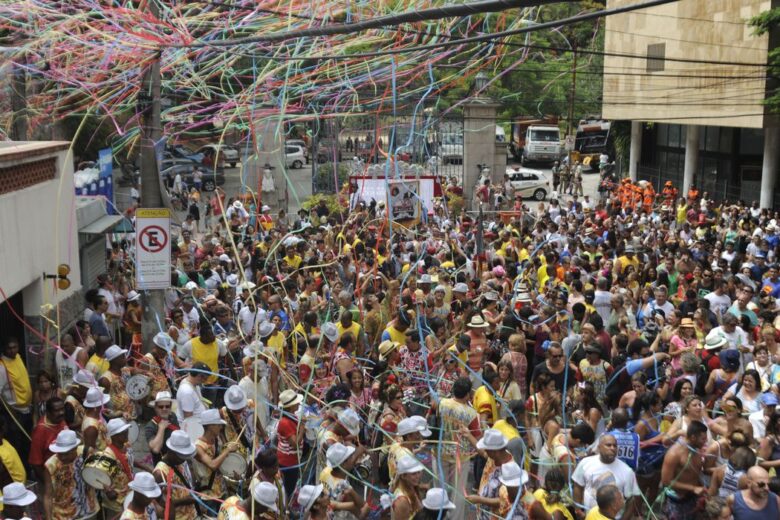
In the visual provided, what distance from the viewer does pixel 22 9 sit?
11250 millimetres

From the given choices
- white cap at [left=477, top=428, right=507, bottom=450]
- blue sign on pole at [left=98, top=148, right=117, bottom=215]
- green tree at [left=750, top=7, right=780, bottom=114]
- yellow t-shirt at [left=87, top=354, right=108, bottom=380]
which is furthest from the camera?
green tree at [left=750, top=7, right=780, bottom=114]

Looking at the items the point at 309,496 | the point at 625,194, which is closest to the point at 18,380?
the point at 309,496

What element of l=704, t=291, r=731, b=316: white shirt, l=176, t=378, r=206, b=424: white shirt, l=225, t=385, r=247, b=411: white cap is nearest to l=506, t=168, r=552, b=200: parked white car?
l=704, t=291, r=731, b=316: white shirt

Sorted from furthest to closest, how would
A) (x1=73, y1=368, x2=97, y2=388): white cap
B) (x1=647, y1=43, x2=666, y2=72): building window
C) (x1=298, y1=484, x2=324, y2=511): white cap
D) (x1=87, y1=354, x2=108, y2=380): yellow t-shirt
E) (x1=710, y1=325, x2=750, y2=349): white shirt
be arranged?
(x1=647, y1=43, x2=666, y2=72): building window → (x1=710, y1=325, x2=750, y2=349): white shirt → (x1=87, y1=354, x2=108, y2=380): yellow t-shirt → (x1=73, y1=368, x2=97, y2=388): white cap → (x1=298, y1=484, x2=324, y2=511): white cap

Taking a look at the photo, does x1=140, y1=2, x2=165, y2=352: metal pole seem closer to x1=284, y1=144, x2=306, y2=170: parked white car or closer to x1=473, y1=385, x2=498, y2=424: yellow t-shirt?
x1=473, y1=385, x2=498, y2=424: yellow t-shirt

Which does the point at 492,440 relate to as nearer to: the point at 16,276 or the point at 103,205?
the point at 16,276

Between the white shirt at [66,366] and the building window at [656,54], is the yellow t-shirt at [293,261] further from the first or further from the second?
the building window at [656,54]

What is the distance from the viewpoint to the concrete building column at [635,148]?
3453cm

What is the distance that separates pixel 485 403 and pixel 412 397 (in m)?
0.91

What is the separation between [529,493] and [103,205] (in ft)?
31.6

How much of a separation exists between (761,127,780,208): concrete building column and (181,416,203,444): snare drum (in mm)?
21451

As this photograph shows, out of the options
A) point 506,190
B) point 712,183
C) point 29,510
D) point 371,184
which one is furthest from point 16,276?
point 712,183

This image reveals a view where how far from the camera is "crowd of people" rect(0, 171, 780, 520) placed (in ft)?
20.6

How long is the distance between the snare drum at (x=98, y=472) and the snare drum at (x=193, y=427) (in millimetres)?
1040
